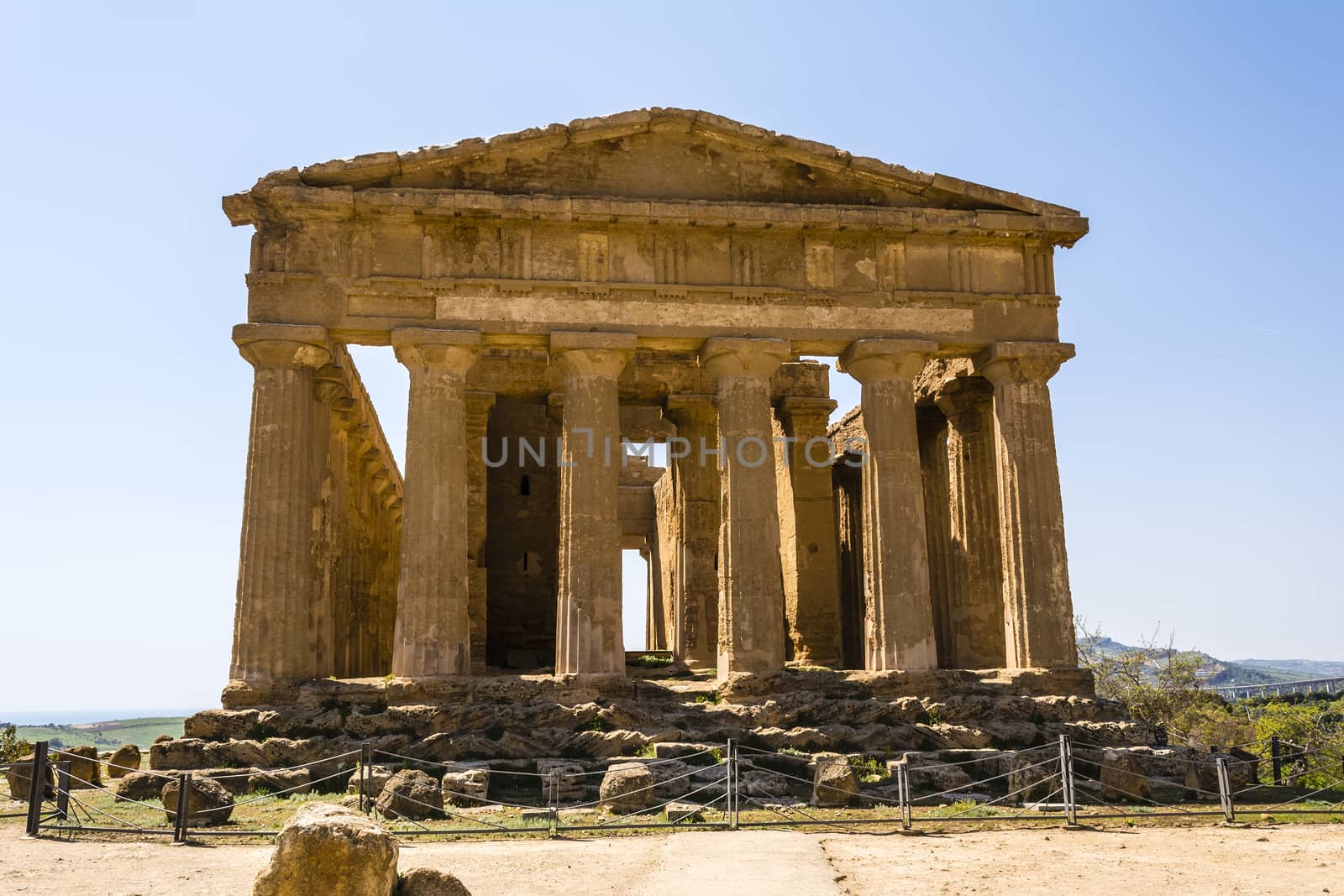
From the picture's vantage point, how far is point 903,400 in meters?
18.7

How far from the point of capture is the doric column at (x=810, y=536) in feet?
76.6

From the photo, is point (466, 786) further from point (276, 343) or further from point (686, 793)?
point (276, 343)

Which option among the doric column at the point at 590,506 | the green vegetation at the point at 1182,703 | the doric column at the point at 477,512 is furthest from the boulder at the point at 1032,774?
the green vegetation at the point at 1182,703

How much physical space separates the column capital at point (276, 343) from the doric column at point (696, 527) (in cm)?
757

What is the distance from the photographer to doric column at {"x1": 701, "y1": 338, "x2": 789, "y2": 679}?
57.7 feet

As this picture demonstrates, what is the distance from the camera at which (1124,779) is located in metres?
14.7

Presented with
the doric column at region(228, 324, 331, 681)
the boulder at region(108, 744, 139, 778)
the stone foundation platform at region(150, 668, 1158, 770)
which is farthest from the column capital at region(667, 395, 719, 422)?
the boulder at region(108, 744, 139, 778)

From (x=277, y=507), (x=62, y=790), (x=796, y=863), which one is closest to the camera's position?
(x=796, y=863)

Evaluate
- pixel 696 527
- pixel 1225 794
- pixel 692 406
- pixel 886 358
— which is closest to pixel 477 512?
pixel 696 527

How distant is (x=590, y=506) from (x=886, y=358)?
515 centimetres

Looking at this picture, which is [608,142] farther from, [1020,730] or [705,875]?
[705,875]

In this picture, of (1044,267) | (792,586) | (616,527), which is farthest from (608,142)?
(792,586)

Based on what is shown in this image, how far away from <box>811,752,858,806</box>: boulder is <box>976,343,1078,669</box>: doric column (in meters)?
5.13

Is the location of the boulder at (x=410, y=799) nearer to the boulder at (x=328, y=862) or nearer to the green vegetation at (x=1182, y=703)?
the boulder at (x=328, y=862)
